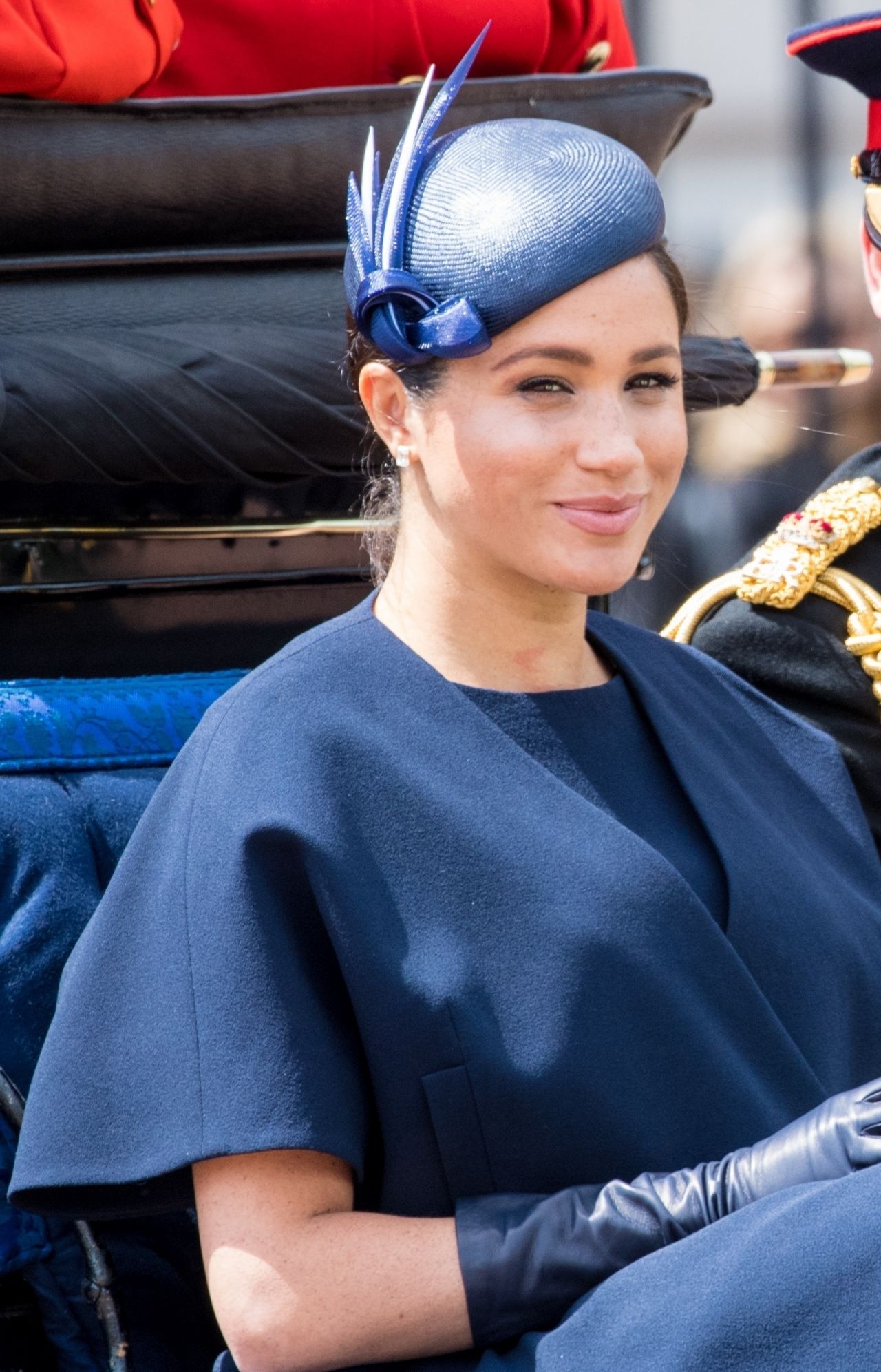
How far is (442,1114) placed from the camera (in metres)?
1.43

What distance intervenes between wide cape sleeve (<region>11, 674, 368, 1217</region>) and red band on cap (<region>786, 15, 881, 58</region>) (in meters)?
1.17

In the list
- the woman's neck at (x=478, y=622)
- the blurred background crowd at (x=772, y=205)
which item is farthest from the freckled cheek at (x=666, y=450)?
the blurred background crowd at (x=772, y=205)

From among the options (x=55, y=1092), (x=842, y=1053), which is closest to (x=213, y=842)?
(x=55, y=1092)

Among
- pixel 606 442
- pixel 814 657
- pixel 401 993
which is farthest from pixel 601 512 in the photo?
pixel 814 657

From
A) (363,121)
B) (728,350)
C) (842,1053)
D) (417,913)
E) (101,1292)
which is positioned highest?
(363,121)

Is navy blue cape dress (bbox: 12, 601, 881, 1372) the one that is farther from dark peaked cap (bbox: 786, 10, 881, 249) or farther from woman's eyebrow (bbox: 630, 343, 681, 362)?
dark peaked cap (bbox: 786, 10, 881, 249)

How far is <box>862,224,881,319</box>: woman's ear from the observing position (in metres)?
2.05

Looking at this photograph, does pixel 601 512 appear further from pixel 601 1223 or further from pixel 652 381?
pixel 601 1223

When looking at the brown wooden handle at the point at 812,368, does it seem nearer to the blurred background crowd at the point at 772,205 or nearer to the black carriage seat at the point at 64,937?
the black carriage seat at the point at 64,937

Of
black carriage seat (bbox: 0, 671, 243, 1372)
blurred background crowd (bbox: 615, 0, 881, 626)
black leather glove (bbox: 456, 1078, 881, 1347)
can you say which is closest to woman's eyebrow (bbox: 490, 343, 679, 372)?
black carriage seat (bbox: 0, 671, 243, 1372)

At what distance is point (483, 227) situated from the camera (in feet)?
5.13

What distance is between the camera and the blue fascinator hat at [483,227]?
5.08ft

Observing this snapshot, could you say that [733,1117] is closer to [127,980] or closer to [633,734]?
[633,734]

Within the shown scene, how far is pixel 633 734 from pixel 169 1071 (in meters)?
0.57
